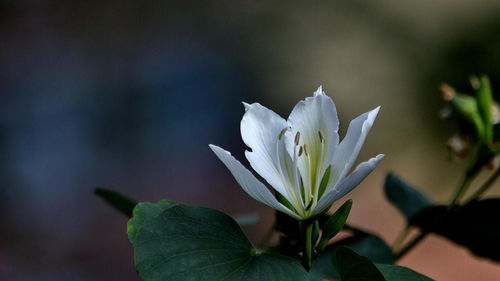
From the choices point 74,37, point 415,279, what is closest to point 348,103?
point 74,37

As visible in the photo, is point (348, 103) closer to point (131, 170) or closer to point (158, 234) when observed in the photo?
point (131, 170)

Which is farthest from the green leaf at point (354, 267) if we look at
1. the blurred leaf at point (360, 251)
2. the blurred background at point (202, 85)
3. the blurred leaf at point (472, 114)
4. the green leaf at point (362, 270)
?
the blurred background at point (202, 85)

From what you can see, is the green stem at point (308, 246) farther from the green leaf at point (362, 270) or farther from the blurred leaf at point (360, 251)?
the blurred leaf at point (360, 251)

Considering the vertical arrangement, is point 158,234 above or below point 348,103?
above

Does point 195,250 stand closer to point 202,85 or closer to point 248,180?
point 248,180

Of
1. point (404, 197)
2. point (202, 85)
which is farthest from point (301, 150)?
point (202, 85)
